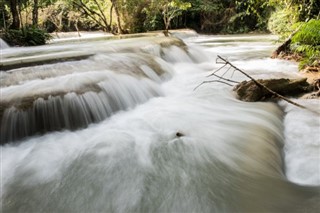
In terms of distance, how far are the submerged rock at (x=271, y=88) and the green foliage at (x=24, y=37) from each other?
10.7 meters

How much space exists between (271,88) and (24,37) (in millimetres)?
11320

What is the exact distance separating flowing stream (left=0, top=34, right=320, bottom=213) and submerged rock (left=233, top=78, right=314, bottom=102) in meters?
0.27

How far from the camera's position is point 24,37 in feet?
44.5

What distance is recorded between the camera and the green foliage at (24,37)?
1335 cm

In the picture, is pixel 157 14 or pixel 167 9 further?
pixel 157 14

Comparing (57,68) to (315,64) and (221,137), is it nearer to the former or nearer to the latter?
(221,137)

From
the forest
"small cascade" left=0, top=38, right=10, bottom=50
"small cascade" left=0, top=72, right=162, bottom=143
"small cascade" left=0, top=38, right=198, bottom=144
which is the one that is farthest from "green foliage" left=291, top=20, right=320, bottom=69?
the forest

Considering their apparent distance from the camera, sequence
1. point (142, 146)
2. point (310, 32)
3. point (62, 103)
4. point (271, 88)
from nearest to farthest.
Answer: point (142, 146)
point (62, 103)
point (271, 88)
point (310, 32)

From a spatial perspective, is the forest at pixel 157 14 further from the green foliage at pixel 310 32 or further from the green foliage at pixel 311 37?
the green foliage at pixel 310 32

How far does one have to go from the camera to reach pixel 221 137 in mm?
4086

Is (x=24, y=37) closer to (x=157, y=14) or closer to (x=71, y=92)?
(x=157, y=14)

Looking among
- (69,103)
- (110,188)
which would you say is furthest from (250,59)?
(110,188)

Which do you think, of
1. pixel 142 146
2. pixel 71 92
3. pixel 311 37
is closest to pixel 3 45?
pixel 71 92

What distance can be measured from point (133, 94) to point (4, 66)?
2.41 metres
